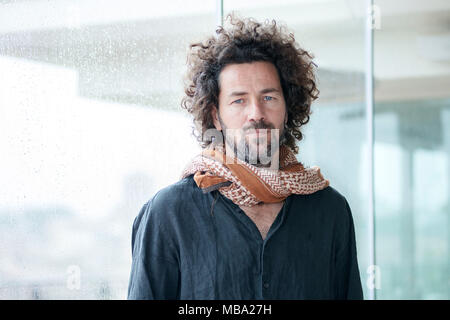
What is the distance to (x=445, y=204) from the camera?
2.68 meters

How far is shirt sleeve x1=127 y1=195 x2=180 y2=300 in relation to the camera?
126 centimetres

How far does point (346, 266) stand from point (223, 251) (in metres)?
0.37

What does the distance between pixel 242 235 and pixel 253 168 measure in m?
0.18

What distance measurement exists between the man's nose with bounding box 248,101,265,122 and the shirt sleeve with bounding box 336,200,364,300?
1.18ft

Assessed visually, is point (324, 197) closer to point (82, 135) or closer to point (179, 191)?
point (179, 191)

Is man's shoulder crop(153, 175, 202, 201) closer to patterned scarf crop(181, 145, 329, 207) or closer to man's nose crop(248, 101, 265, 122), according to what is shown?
patterned scarf crop(181, 145, 329, 207)

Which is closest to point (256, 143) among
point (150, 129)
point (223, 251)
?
point (223, 251)

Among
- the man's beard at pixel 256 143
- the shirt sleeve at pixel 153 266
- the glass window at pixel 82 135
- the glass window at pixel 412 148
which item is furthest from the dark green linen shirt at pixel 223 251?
the glass window at pixel 412 148

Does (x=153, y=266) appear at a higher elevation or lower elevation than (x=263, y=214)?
lower

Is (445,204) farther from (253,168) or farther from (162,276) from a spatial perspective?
(162,276)

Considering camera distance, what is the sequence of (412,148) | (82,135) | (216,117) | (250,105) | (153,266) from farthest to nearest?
(412,148) < (82,135) < (216,117) < (250,105) < (153,266)

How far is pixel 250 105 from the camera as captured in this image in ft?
4.58

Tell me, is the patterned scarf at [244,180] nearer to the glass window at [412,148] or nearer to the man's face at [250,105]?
the man's face at [250,105]
